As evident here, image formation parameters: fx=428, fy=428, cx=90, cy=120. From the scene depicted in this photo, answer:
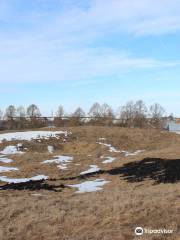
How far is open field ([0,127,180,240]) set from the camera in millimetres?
9188

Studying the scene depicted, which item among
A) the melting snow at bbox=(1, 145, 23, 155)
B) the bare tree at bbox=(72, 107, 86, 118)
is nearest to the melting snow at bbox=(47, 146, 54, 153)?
the melting snow at bbox=(1, 145, 23, 155)

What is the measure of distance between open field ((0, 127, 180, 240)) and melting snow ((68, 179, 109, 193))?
4 centimetres

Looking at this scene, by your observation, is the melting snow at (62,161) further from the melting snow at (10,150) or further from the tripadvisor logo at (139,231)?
the tripadvisor logo at (139,231)

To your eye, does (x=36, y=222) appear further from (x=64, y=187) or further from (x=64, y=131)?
(x=64, y=131)

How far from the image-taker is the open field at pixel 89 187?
30.1 feet

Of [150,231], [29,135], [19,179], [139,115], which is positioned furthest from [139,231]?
[139,115]

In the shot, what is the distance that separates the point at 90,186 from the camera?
17469 millimetres

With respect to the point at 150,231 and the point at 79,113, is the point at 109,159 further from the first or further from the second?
the point at 79,113

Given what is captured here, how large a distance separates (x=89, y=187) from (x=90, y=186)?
0.24 metres

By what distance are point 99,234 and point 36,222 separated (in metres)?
1.69

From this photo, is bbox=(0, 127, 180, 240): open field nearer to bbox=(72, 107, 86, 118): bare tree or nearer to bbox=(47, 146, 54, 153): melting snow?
bbox=(47, 146, 54, 153): melting snow

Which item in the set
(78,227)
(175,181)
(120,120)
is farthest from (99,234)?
(120,120)

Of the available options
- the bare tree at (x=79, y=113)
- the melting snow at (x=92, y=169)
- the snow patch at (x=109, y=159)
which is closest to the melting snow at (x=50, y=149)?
the snow patch at (x=109, y=159)

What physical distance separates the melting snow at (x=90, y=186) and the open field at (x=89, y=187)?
0.04 m
